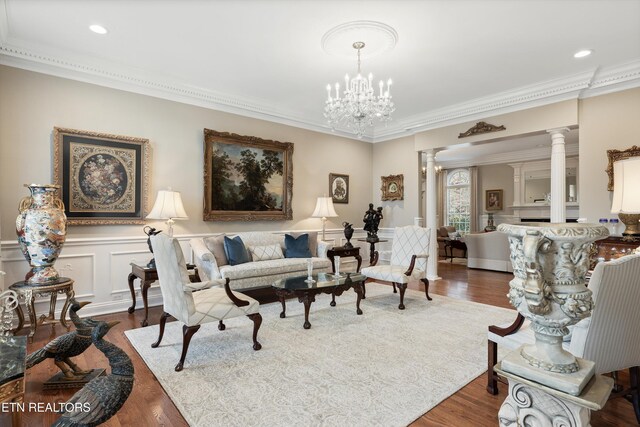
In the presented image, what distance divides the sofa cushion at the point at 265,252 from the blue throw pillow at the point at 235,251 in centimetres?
20

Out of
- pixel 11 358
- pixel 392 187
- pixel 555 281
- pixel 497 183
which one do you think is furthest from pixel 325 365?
pixel 497 183

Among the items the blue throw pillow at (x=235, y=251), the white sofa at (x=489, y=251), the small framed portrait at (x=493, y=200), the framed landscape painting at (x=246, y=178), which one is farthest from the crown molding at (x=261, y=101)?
the small framed portrait at (x=493, y=200)

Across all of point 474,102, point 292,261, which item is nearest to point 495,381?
point 292,261

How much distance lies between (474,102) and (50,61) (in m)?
5.87

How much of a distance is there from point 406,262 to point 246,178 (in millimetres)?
2898

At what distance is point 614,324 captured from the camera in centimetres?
180

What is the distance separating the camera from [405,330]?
3.48 metres

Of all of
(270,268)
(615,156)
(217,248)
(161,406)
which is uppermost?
(615,156)

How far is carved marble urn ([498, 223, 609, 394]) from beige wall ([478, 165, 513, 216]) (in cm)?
1038

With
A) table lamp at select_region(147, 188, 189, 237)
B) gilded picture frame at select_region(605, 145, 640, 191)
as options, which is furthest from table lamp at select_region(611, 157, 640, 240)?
table lamp at select_region(147, 188, 189, 237)

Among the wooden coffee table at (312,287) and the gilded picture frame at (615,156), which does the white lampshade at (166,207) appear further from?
the gilded picture frame at (615,156)

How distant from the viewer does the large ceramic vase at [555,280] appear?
0.84 meters

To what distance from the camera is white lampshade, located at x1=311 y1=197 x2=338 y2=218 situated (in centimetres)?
588

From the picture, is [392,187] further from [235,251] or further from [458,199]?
[458,199]
